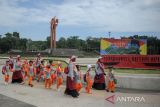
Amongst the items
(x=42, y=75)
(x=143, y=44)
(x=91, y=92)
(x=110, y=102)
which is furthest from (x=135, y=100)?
(x=143, y=44)

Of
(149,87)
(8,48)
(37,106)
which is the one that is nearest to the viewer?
(37,106)

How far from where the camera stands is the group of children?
14.3 meters

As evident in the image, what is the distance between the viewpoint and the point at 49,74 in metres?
16.2

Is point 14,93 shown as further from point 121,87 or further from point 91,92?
point 121,87

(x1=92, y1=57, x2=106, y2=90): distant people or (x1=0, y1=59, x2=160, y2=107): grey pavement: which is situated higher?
(x1=92, y1=57, x2=106, y2=90): distant people

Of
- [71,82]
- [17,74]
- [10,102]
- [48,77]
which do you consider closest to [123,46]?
[17,74]

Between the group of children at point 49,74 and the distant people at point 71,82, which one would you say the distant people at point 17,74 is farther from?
the distant people at point 71,82

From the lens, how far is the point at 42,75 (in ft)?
60.6

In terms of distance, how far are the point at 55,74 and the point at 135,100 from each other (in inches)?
227

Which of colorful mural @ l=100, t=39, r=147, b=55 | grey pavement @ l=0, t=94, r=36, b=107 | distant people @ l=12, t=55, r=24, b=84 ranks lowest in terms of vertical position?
grey pavement @ l=0, t=94, r=36, b=107

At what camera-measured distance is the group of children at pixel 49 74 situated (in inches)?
565

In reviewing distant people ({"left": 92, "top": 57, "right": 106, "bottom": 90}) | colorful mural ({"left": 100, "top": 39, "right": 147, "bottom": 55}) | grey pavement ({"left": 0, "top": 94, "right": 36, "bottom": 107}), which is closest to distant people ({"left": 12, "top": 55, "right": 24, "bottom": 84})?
distant people ({"left": 92, "top": 57, "right": 106, "bottom": 90})

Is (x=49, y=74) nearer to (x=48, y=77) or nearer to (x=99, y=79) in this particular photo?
(x=48, y=77)

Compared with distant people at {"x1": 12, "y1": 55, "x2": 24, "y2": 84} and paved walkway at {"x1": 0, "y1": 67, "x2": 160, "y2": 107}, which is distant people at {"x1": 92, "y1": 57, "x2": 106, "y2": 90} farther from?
distant people at {"x1": 12, "y1": 55, "x2": 24, "y2": 84}
